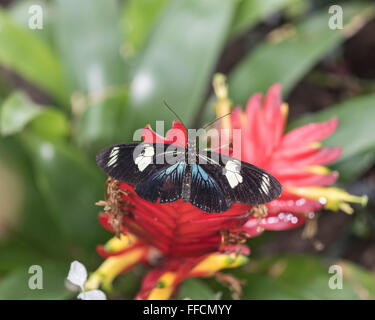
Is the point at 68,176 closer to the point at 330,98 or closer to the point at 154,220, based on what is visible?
the point at 154,220

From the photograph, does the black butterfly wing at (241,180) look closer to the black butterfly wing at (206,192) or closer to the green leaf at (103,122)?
the black butterfly wing at (206,192)

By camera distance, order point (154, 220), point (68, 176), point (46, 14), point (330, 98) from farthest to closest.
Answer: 1. point (330, 98)
2. point (46, 14)
3. point (68, 176)
4. point (154, 220)

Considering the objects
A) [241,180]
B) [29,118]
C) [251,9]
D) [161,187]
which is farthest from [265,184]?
[251,9]

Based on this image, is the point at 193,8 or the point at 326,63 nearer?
the point at 193,8

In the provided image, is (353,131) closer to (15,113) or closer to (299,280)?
(299,280)

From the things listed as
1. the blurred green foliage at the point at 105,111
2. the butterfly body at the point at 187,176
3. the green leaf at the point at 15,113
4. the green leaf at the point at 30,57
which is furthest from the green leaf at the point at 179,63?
the butterfly body at the point at 187,176

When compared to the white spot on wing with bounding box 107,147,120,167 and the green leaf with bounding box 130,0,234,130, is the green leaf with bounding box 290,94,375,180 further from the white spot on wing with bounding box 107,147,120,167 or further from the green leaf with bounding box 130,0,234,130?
the white spot on wing with bounding box 107,147,120,167
